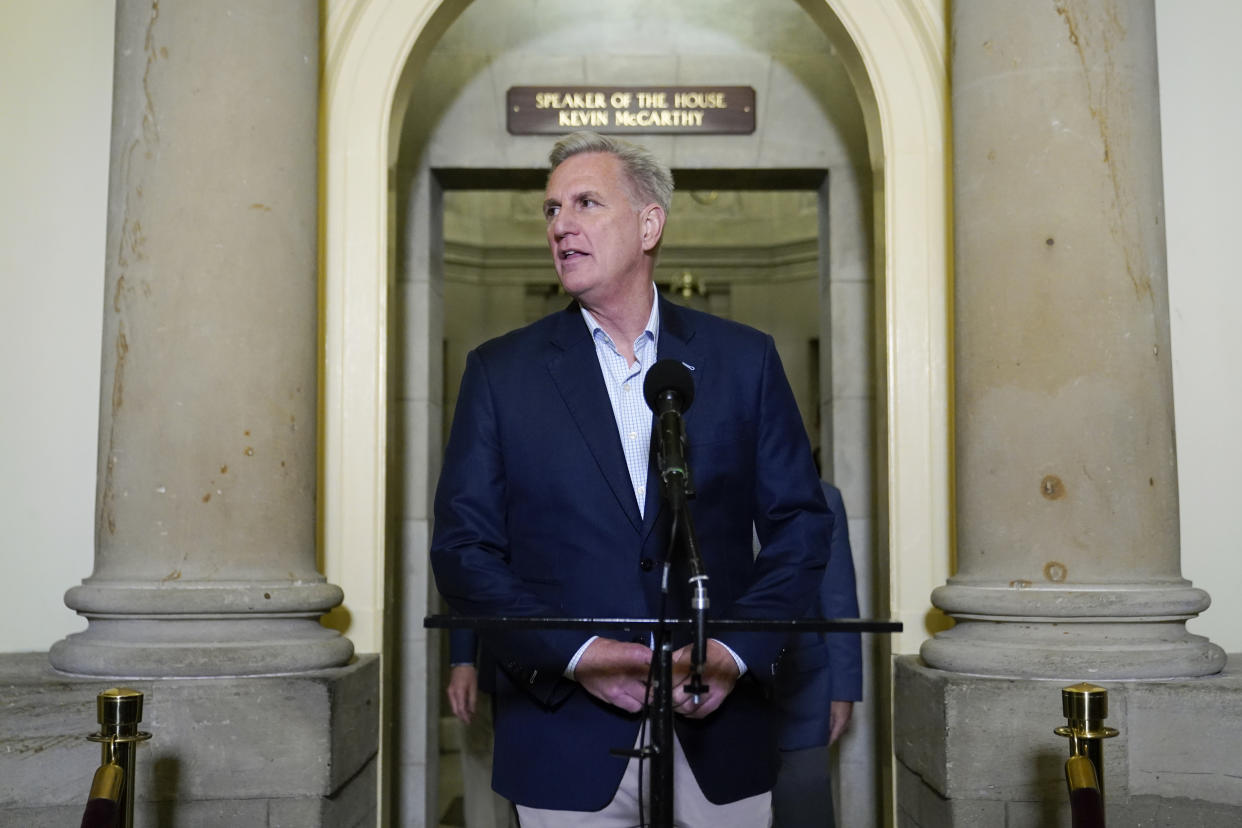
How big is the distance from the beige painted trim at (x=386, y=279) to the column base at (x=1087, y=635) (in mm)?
607

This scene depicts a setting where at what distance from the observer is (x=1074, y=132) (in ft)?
11.4

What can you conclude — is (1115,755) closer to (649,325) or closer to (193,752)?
(649,325)

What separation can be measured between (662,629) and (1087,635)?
6.14 feet

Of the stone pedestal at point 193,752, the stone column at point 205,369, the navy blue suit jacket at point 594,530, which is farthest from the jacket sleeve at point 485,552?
the stone column at point 205,369

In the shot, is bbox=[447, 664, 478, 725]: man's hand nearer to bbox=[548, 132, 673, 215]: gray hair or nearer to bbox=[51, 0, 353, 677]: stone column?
bbox=[51, 0, 353, 677]: stone column

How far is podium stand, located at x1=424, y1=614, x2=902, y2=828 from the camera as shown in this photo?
1.77m

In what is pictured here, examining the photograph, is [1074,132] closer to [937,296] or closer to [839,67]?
[937,296]

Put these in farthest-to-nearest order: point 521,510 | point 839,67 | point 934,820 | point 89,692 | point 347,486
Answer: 1. point 839,67
2. point 347,486
3. point 934,820
4. point 89,692
5. point 521,510

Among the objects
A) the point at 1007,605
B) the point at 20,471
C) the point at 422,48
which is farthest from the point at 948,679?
the point at 20,471

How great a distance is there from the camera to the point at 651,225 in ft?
8.62

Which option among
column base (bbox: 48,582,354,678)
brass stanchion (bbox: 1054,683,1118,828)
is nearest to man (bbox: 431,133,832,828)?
brass stanchion (bbox: 1054,683,1118,828)

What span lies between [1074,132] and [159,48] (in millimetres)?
2517

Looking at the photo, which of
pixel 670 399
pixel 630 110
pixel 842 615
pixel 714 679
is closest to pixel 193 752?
pixel 714 679

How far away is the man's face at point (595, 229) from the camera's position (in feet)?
8.20
